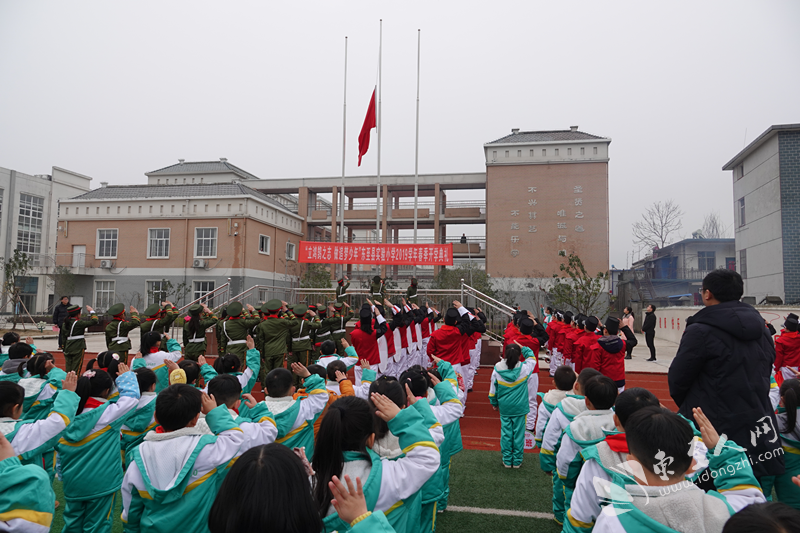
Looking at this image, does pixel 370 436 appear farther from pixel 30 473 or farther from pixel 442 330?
pixel 442 330

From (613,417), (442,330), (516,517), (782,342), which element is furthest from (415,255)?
(613,417)

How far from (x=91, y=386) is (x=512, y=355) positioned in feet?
13.6

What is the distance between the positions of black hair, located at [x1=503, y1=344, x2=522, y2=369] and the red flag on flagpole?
1766cm

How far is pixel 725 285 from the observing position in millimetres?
2969

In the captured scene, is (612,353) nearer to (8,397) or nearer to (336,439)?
(336,439)

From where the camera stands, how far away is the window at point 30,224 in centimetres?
3806

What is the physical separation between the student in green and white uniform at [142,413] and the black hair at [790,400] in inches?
186

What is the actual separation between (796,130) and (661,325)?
29.5ft

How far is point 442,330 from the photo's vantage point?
7512 millimetres

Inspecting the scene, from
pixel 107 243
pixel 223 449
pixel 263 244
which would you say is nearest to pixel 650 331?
pixel 223 449

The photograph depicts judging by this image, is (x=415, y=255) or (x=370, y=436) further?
(x=415, y=255)

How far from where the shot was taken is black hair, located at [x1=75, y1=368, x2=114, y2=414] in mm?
3260

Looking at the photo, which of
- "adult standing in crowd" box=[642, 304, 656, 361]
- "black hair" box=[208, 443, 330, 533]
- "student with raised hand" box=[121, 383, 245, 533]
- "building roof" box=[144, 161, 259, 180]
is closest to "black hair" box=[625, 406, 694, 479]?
"black hair" box=[208, 443, 330, 533]

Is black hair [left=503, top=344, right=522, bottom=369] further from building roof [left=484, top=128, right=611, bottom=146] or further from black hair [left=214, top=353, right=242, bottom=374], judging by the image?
building roof [left=484, top=128, right=611, bottom=146]
